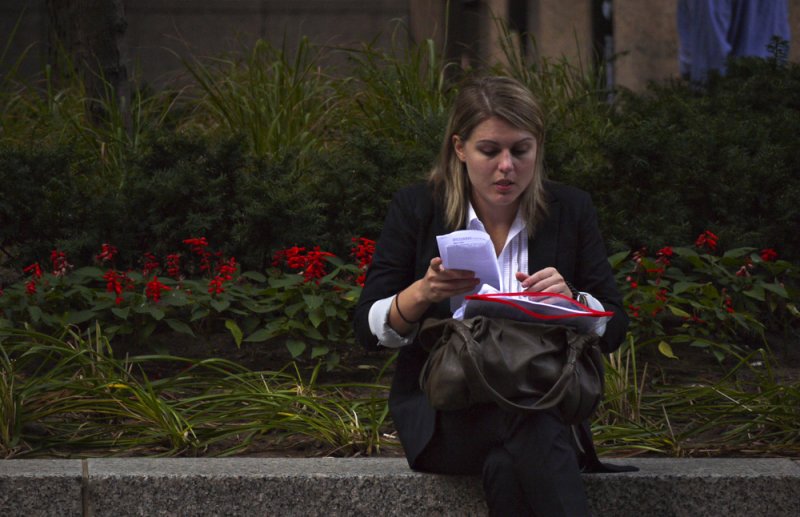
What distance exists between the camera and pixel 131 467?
376 centimetres

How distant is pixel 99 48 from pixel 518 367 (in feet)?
14.4

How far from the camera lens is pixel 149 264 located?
17.6ft

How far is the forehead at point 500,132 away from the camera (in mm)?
3498

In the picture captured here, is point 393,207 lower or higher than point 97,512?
higher

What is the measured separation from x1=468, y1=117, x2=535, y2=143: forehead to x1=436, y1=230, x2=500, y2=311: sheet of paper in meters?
0.39

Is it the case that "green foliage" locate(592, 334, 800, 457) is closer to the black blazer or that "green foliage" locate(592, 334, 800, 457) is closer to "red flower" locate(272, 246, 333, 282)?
the black blazer

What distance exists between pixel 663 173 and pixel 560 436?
284 cm

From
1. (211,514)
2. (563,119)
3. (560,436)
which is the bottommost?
(211,514)

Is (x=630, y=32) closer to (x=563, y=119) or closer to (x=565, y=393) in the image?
(x=563, y=119)

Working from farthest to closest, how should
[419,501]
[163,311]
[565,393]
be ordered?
1. [163,311]
2. [419,501]
3. [565,393]

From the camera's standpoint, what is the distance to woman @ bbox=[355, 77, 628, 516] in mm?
3332

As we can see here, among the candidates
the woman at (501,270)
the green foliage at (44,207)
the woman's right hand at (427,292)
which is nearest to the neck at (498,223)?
the woman at (501,270)

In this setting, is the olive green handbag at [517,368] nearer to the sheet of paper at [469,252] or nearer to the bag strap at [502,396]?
the bag strap at [502,396]

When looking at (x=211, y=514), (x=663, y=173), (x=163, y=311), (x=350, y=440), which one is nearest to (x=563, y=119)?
(x=663, y=173)
